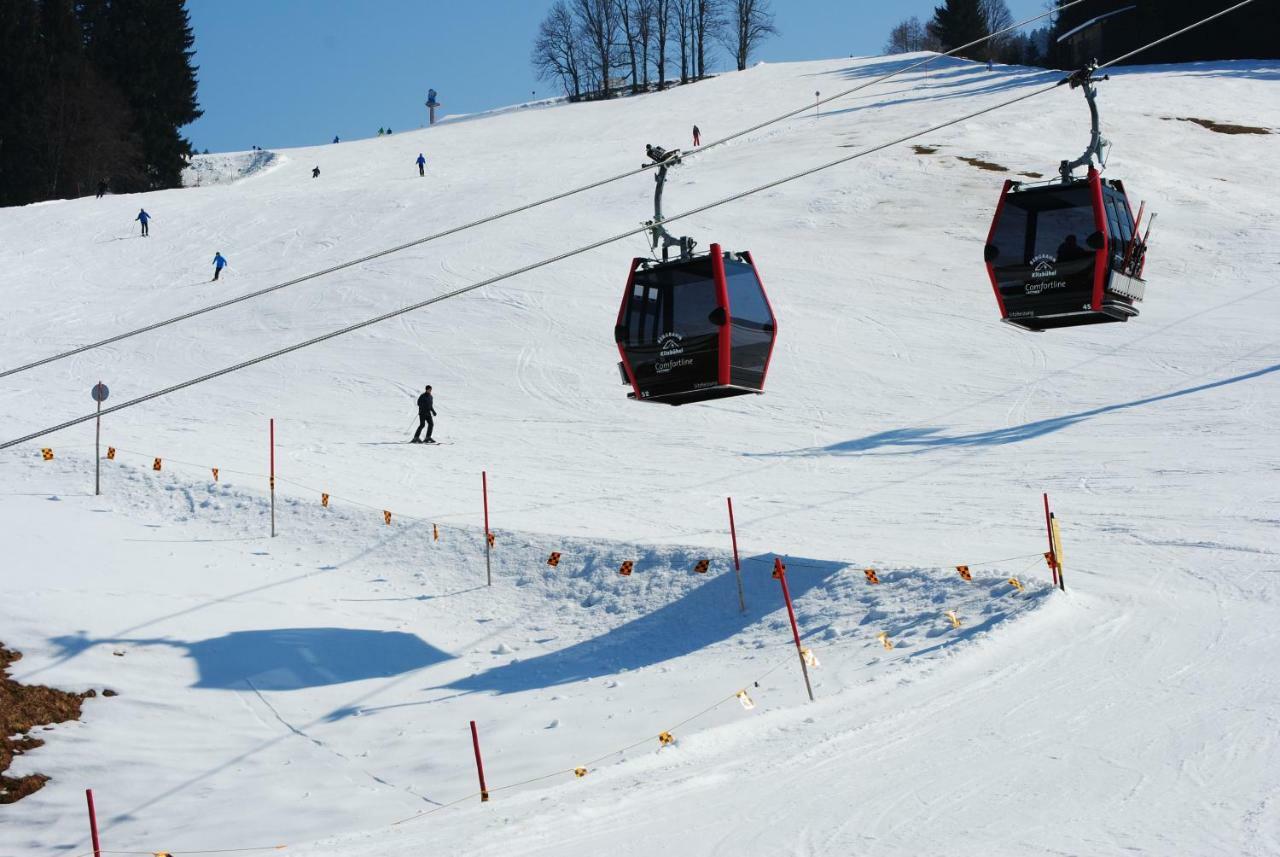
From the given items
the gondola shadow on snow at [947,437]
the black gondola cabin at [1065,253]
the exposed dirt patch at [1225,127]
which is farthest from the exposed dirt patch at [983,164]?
the black gondola cabin at [1065,253]

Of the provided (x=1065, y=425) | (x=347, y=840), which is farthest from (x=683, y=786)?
(x=1065, y=425)

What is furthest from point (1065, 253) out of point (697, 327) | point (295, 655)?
point (295, 655)

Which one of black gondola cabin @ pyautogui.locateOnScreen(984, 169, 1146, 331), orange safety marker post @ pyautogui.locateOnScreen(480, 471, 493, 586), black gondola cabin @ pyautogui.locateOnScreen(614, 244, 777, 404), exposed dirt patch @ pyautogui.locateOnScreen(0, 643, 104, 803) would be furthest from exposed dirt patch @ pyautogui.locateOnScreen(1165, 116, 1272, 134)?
exposed dirt patch @ pyautogui.locateOnScreen(0, 643, 104, 803)

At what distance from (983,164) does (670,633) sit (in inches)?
1419

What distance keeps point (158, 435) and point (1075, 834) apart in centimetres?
2250

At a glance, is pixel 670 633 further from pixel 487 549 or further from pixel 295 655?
pixel 295 655

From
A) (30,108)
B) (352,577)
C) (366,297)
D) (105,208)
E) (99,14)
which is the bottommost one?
(352,577)

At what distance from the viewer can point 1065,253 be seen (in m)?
15.1

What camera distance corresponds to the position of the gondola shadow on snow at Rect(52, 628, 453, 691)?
49.1 feet

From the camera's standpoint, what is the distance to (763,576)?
16.0 meters

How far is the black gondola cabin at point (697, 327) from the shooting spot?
14.3 m

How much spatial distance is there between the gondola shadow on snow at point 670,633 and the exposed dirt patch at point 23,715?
4.12m

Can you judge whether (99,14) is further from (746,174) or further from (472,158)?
(746,174)

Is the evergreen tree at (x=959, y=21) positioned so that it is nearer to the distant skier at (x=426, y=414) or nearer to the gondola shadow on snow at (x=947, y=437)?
the gondola shadow on snow at (x=947, y=437)
